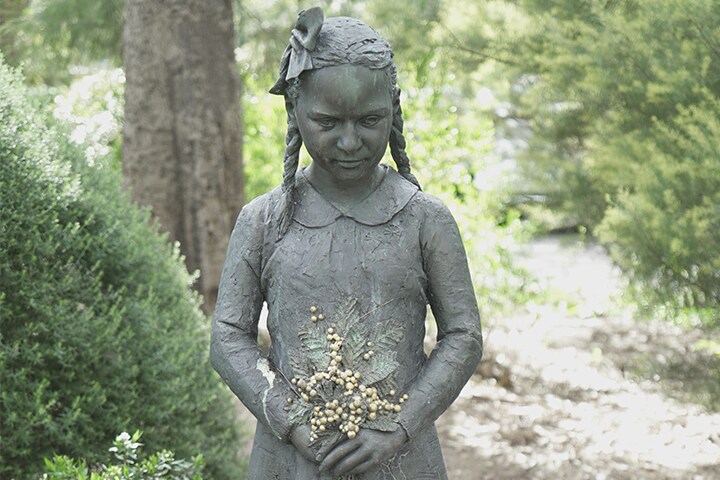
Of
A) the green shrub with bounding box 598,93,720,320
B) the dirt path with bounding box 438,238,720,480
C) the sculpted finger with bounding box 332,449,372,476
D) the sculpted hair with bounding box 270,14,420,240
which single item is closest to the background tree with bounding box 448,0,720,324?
the green shrub with bounding box 598,93,720,320

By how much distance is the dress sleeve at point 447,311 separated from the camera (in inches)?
106

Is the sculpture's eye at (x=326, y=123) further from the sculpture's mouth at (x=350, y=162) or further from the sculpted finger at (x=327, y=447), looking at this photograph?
the sculpted finger at (x=327, y=447)

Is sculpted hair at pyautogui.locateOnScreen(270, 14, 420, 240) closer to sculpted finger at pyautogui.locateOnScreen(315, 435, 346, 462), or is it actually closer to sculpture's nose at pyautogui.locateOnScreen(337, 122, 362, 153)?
sculpture's nose at pyautogui.locateOnScreen(337, 122, 362, 153)

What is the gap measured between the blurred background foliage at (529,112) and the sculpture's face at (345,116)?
2398mm

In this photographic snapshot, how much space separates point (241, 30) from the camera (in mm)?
9211

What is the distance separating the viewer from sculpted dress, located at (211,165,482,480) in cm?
269

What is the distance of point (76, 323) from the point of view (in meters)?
4.20

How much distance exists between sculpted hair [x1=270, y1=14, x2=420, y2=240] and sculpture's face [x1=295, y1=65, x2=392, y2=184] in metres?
0.03

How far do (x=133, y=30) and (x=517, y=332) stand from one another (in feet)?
16.7

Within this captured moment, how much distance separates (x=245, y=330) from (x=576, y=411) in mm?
5195

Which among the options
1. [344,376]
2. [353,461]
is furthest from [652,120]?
[353,461]

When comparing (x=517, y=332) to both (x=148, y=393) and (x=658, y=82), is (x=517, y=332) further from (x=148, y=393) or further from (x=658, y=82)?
(x=148, y=393)

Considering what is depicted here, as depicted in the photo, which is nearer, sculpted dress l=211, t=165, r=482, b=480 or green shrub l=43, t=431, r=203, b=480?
sculpted dress l=211, t=165, r=482, b=480

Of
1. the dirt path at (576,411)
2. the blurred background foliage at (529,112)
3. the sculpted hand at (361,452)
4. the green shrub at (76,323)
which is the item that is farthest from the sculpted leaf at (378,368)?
the dirt path at (576,411)
